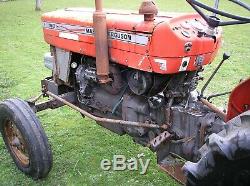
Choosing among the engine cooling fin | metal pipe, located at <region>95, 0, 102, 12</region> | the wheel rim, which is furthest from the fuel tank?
the wheel rim

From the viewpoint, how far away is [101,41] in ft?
9.27

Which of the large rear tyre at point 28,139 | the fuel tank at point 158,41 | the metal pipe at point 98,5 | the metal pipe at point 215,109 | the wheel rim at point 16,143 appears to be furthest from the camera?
the wheel rim at point 16,143

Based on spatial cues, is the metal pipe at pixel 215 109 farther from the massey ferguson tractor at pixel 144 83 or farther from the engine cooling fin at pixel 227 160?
the engine cooling fin at pixel 227 160

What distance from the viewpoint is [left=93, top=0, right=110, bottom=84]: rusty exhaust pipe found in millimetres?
2762

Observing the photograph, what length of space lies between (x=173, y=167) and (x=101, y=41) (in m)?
1.12

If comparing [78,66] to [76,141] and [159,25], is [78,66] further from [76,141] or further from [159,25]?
[159,25]

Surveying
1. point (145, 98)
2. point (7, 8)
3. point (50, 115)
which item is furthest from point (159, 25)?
point (7, 8)

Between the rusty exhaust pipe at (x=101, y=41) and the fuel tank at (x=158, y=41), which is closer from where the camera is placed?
the fuel tank at (x=158, y=41)

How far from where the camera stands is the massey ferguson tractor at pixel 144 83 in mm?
2441

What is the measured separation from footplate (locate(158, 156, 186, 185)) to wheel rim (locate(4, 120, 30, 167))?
1.24 m

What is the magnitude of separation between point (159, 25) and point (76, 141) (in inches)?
78.4

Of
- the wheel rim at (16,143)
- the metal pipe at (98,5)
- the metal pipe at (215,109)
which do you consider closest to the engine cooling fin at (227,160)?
the metal pipe at (215,109)

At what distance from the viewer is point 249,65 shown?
6.64 meters

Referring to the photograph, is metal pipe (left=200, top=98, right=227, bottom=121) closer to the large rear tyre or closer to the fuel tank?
the fuel tank
